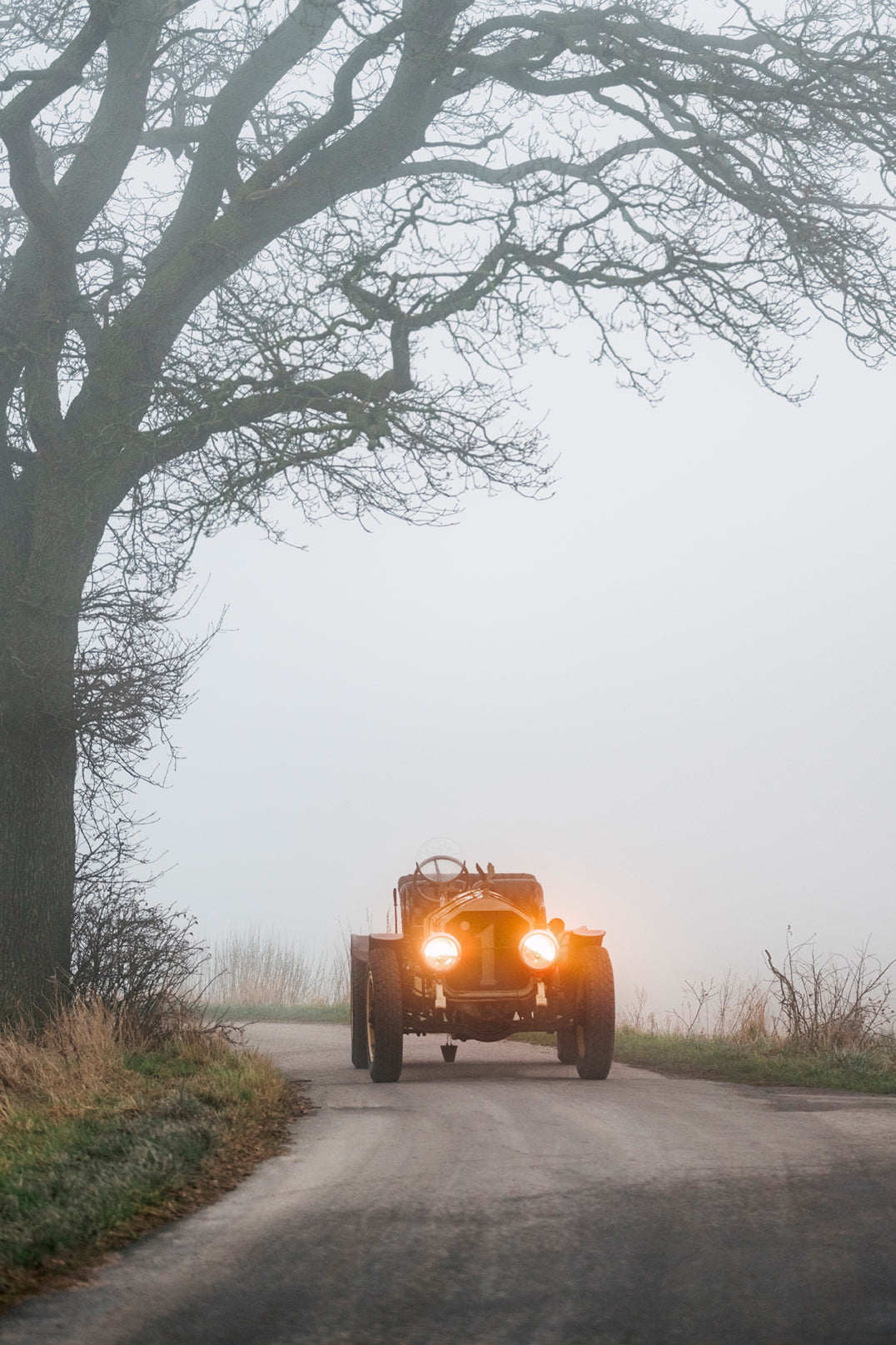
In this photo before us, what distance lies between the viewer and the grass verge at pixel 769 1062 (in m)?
9.80

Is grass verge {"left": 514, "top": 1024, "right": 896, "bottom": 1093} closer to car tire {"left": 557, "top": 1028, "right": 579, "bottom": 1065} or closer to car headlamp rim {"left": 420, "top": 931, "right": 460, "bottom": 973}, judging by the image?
car tire {"left": 557, "top": 1028, "right": 579, "bottom": 1065}

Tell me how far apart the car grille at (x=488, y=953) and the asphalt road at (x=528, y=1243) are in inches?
100.0

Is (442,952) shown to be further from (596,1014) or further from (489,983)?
(596,1014)

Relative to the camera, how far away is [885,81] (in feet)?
37.7

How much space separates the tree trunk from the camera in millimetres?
10375

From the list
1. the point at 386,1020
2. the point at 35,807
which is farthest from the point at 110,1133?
the point at 35,807

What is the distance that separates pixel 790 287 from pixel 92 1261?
1044cm

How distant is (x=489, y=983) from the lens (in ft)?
32.9

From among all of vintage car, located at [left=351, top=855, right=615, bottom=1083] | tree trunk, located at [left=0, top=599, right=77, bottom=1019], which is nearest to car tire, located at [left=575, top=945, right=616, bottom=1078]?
vintage car, located at [left=351, top=855, right=615, bottom=1083]

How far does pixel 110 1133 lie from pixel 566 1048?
17.4 feet

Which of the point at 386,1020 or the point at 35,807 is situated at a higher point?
the point at 35,807

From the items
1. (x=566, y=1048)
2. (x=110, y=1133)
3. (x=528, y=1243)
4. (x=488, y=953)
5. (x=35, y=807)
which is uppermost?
(x=35, y=807)

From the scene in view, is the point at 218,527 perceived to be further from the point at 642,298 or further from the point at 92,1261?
the point at 92,1261

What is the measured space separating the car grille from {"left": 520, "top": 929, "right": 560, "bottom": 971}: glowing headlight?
0.37 feet
